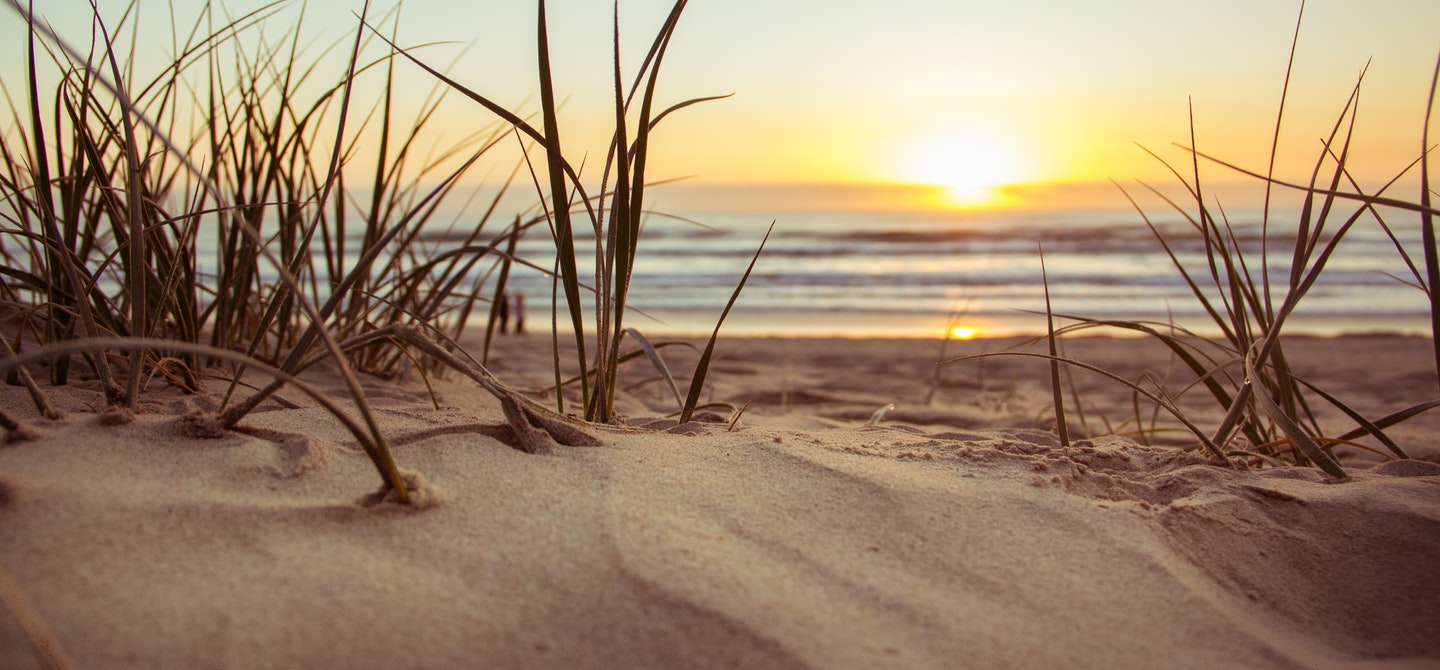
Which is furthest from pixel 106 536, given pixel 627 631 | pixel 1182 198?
pixel 1182 198

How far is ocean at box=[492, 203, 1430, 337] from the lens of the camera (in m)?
8.32

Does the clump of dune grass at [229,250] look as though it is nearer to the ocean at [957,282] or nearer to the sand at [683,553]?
the sand at [683,553]

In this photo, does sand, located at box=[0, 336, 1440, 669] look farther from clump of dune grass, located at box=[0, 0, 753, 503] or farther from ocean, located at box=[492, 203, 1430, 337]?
ocean, located at box=[492, 203, 1430, 337]

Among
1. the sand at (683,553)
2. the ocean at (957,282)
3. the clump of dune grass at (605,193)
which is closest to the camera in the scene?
the sand at (683,553)

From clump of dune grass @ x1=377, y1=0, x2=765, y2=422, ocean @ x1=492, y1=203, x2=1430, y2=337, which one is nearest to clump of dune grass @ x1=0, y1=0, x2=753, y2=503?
clump of dune grass @ x1=377, y1=0, x2=765, y2=422

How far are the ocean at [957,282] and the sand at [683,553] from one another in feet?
7.86

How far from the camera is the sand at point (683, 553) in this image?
810 millimetres

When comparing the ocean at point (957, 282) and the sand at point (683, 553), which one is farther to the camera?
the ocean at point (957, 282)

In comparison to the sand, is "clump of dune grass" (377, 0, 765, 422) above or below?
above

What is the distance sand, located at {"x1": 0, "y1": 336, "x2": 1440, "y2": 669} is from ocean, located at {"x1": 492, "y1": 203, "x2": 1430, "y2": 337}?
240 cm

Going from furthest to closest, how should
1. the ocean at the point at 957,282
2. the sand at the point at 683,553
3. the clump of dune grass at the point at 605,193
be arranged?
the ocean at the point at 957,282 < the clump of dune grass at the point at 605,193 < the sand at the point at 683,553

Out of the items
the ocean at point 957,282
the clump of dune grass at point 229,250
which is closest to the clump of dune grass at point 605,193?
the clump of dune grass at point 229,250

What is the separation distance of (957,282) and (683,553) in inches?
466

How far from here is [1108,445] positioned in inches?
61.6
